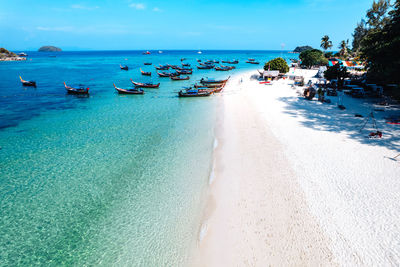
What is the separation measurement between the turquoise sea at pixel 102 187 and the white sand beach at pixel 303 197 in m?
1.38

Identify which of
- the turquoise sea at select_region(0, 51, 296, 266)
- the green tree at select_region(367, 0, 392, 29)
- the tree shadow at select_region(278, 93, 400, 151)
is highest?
the green tree at select_region(367, 0, 392, 29)

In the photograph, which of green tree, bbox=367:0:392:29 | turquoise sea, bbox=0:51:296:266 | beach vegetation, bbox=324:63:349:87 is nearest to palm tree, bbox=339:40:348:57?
green tree, bbox=367:0:392:29

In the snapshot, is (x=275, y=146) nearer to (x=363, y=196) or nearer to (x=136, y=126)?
(x=363, y=196)

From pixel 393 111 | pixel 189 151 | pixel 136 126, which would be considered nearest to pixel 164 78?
pixel 136 126

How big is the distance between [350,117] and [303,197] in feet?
49.0

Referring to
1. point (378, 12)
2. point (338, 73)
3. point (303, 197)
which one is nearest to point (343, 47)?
point (378, 12)

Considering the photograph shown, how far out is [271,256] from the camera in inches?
287

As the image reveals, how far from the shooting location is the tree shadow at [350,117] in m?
15.4

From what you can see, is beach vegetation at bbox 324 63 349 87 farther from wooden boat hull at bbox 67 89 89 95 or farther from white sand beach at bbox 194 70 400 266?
wooden boat hull at bbox 67 89 89 95

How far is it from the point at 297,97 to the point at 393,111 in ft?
33.8

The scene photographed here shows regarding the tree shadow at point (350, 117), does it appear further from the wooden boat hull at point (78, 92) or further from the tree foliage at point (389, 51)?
the wooden boat hull at point (78, 92)

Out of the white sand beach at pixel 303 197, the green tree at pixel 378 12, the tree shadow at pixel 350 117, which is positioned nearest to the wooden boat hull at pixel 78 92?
the white sand beach at pixel 303 197

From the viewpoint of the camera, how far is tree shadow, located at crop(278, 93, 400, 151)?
607 inches

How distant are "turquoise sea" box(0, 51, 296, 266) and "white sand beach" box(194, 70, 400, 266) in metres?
1.38
